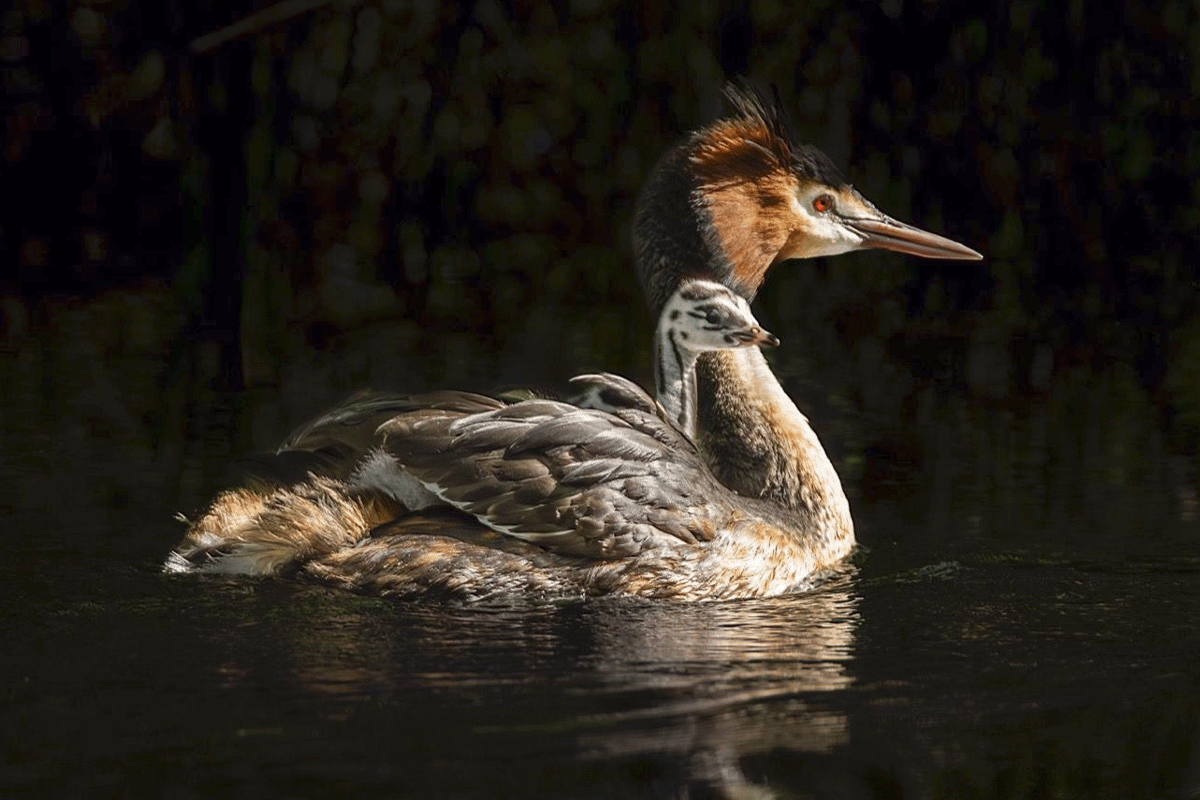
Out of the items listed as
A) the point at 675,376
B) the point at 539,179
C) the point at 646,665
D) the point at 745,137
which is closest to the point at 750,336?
the point at 675,376

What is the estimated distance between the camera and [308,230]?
10156mm

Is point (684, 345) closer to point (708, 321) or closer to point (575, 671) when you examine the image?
point (708, 321)

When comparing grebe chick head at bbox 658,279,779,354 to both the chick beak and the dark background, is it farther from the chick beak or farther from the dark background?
the dark background

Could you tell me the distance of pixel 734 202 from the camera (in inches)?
254

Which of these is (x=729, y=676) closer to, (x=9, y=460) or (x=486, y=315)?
(x=9, y=460)

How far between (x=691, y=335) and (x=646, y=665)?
1.39m

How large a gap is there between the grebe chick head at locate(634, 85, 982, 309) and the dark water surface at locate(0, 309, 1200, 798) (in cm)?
75

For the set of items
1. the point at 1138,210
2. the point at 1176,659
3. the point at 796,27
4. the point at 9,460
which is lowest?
the point at 1176,659

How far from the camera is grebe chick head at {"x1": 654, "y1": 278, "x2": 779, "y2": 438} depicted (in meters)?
6.02

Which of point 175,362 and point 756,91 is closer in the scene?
point 756,91

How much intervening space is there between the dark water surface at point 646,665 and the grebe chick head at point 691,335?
62 cm

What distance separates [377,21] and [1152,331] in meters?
3.21

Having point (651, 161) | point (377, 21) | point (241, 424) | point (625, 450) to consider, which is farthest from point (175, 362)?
point (625, 450)

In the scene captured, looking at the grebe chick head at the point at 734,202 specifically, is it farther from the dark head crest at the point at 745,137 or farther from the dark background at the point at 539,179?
the dark background at the point at 539,179
